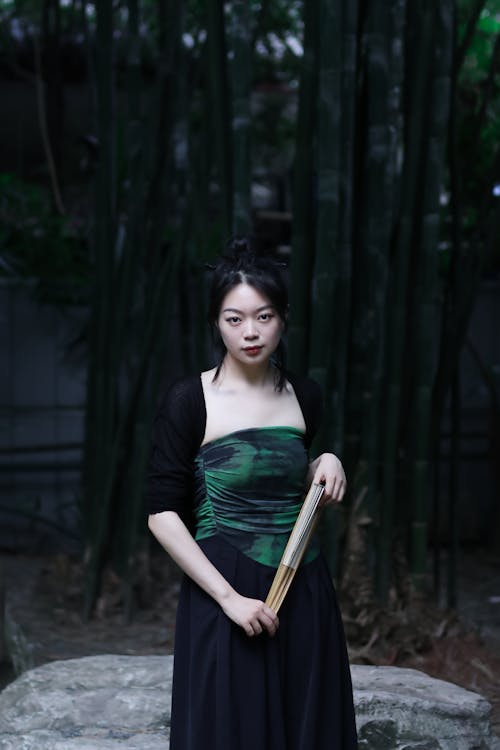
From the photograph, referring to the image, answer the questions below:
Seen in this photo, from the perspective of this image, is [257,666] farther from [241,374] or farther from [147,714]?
[147,714]

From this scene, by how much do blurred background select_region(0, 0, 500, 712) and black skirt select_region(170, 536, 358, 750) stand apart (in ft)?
1.75

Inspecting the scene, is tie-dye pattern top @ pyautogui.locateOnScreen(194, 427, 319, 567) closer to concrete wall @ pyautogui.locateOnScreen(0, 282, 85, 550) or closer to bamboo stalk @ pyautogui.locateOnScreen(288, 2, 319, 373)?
bamboo stalk @ pyautogui.locateOnScreen(288, 2, 319, 373)

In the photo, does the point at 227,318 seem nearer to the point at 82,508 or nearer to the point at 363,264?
the point at 363,264

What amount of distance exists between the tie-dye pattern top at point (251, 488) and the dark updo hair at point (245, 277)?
126mm

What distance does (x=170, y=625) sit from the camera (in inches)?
133

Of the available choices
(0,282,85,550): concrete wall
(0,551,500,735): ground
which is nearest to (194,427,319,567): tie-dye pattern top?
(0,551,500,735): ground

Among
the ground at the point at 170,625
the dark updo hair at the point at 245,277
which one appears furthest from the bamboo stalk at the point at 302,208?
the dark updo hair at the point at 245,277

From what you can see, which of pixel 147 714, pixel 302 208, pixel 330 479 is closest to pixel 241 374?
pixel 330 479

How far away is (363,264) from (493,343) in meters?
1.86

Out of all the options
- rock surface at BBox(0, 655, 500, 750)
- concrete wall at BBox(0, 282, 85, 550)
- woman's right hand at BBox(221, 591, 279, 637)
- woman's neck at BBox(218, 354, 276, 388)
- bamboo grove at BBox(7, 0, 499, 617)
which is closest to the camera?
woman's right hand at BBox(221, 591, 279, 637)

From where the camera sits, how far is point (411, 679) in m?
2.36

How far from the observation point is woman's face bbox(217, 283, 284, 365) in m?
1.57

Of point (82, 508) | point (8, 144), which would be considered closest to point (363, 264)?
point (82, 508)

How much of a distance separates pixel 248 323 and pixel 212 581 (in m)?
0.38
